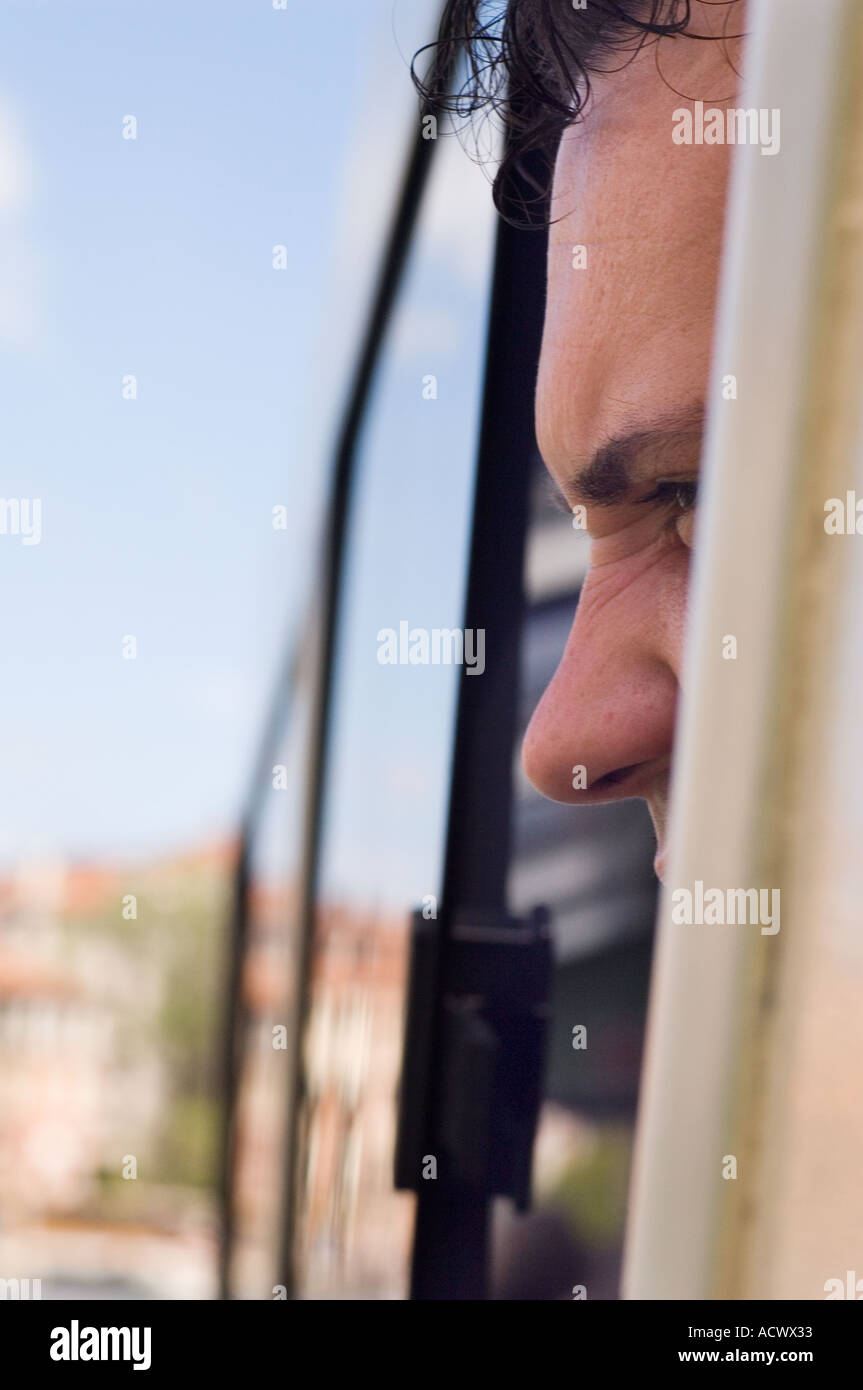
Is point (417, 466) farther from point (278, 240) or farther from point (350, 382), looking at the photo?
point (350, 382)

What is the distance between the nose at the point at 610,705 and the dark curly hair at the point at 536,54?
9.0 inches

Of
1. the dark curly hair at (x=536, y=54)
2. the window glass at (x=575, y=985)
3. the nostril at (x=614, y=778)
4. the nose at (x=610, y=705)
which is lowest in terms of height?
the window glass at (x=575, y=985)

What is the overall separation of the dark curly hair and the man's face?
0.01m

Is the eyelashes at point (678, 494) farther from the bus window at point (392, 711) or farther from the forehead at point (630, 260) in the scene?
the bus window at point (392, 711)

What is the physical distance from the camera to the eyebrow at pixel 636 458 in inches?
18.5

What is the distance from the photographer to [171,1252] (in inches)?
105

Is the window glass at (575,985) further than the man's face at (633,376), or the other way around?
the window glass at (575,985)

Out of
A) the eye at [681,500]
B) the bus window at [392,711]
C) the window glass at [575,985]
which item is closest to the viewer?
the eye at [681,500]

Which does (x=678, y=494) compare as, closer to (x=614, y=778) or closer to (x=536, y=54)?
(x=614, y=778)

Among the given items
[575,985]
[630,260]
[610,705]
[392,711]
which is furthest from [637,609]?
[392,711]

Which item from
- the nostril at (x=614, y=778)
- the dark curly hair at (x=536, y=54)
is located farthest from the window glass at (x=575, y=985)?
the dark curly hair at (x=536, y=54)

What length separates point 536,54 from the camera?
55cm

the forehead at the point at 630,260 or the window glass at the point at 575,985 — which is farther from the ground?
the forehead at the point at 630,260
